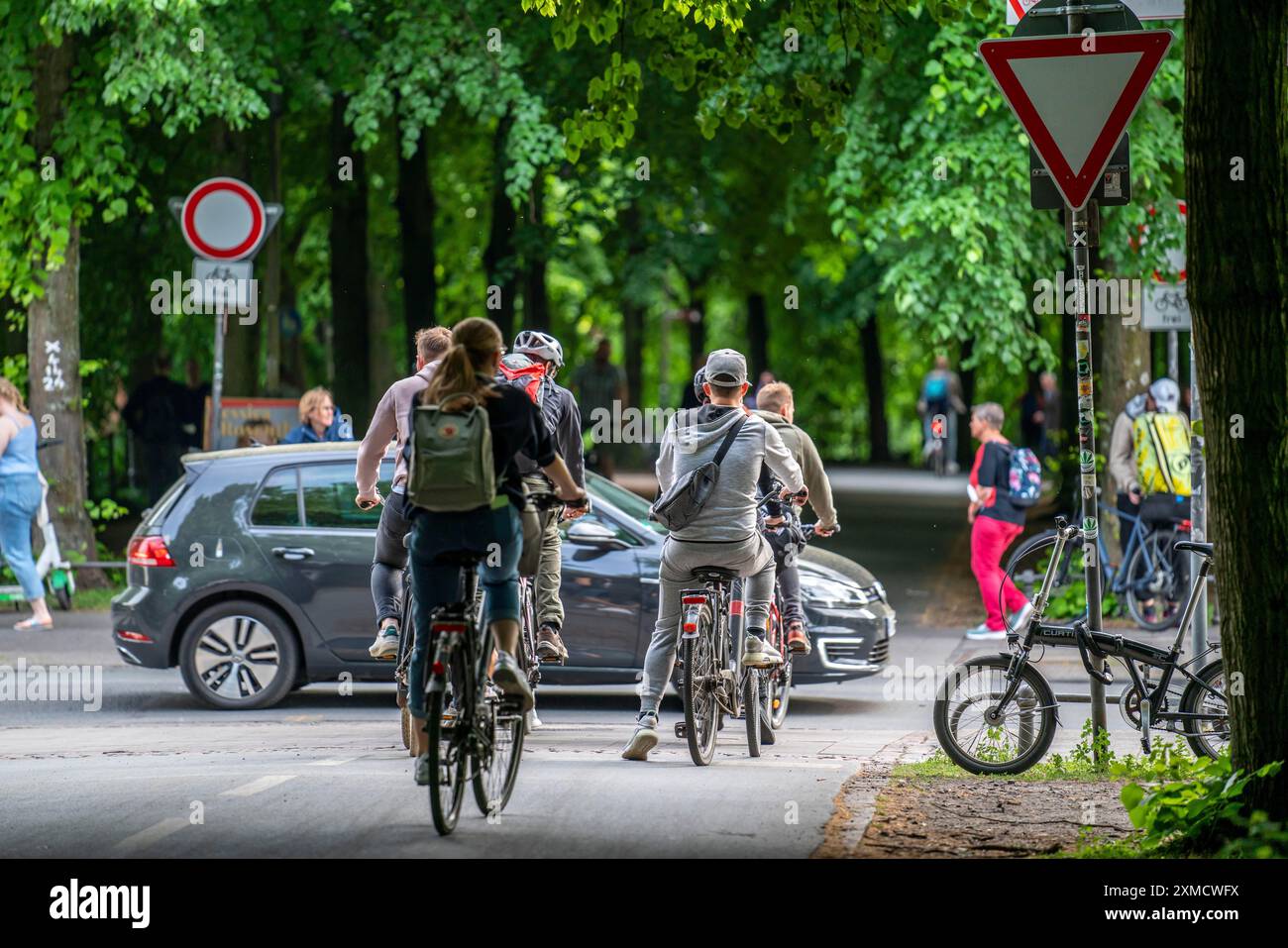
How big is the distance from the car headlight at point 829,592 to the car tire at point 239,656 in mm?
3038

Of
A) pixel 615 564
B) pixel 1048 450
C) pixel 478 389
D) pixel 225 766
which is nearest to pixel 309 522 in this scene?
pixel 615 564

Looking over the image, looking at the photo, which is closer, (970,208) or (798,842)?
(798,842)

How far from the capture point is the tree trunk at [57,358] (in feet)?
→ 59.1

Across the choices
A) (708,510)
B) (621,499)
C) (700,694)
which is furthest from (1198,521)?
(700,694)

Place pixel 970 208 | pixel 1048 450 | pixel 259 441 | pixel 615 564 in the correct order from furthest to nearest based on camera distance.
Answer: pixel 1048 450, pixel 259 441, pixel 970 208, pixel 615 564

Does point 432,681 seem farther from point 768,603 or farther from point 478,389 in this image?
point 768,603

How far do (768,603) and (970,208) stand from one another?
7694mm

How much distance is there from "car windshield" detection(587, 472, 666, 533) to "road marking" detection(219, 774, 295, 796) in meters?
3.58

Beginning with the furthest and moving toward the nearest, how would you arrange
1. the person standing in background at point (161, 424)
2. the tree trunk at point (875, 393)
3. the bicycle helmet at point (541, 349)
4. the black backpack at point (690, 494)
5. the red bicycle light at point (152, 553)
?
the tree trunk at point (875, 393) → the person standing in background at point (161, 424) → the red bicycle light at point (152, 553) → the bicycle helmet at point (541, 349) → the black backpack at point (690, 494)

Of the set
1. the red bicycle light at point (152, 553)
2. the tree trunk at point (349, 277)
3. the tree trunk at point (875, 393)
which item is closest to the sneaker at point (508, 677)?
the red bicycle light at point (152, 553)

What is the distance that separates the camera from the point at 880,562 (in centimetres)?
2100

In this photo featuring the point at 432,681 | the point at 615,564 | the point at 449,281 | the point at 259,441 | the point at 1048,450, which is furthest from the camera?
the point at 449,281

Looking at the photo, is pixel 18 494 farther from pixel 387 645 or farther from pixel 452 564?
pixel 452 564

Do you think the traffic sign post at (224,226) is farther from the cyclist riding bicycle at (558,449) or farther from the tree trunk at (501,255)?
the tree trunk at (501,255)
